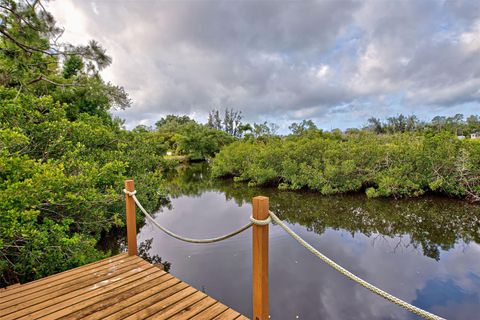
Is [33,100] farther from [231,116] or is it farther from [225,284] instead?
[231,116]

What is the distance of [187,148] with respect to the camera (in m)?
29.5

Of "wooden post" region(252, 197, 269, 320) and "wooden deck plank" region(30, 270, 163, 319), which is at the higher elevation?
"wooden post" region(252, 197, 269, 320)

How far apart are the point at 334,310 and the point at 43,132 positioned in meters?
5.15

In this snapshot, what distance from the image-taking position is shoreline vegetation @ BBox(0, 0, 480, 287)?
282 centimetres

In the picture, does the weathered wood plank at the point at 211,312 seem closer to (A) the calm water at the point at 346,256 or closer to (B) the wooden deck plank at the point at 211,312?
(B) the wooden deck plank at the point at 211,312

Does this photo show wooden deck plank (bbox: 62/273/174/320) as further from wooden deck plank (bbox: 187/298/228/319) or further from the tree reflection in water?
the tree reflection in water

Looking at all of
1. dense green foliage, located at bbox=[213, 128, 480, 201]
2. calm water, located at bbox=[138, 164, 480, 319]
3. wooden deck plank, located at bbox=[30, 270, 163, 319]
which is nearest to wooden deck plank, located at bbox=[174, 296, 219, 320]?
wooden deck plank, located at bbox=[30, 270, 163, 319]

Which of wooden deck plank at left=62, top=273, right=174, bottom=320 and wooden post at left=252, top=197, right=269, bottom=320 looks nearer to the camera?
wooden post at left=252, top=197, right=269, bottom=320

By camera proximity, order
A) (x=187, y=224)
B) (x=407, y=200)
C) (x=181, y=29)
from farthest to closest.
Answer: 1. (x=181, y=29)
2. (x=407, y=200)
3. (x=187, y=224)

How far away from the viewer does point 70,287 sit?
240cm

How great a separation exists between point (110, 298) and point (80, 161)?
95.6 inches

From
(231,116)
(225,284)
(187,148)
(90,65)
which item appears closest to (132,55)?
(90,65)

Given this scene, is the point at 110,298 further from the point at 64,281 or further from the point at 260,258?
the point at 260,258

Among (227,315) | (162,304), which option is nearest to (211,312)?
(227,315)
